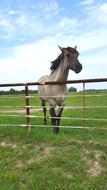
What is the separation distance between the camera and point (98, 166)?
7629mm

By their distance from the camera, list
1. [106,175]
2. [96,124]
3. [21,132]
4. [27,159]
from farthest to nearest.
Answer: [96,124] < [21,132] < [27,159] < [106,175]

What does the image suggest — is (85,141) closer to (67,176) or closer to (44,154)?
(44,154)

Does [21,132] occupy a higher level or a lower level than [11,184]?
higher

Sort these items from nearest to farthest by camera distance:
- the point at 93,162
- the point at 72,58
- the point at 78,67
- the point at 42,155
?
the point at 93,162 → the point at 42,155 → the point at 78,67 → the point at 72,58

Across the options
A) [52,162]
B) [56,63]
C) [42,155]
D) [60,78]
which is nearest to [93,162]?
[52,162]

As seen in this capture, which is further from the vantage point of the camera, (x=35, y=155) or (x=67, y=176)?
(x=35, y=155)

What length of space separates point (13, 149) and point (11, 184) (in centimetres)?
180

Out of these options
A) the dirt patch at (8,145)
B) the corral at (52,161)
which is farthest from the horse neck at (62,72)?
the dirt patch at (8,145)

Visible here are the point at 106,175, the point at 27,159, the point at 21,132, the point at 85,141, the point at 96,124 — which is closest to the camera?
the point at 106,175

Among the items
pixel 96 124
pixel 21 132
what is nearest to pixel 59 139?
pixel 21 132

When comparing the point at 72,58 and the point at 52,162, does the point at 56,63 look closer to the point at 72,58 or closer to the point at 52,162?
the point at 72,58

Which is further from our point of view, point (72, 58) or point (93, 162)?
point (72, 58)

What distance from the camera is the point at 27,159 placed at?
8422 mm

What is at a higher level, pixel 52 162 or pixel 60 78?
pixel 60 78
